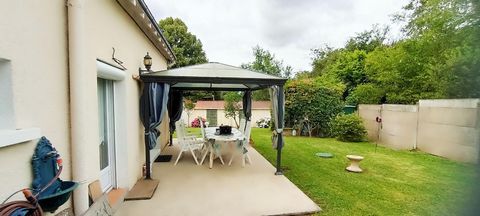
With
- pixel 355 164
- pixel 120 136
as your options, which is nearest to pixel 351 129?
pixel 355 164

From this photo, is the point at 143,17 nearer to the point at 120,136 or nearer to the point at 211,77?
the point at 211,77

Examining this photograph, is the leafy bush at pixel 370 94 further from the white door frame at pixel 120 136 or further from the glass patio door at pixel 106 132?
the glass patio door at pixel 106 132

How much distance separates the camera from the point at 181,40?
26531 millimetres

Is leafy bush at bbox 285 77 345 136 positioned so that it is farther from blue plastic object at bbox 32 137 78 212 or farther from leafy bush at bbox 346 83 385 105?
blue plastic object at bbox 32 137 78 212

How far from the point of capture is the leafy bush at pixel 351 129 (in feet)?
38.8

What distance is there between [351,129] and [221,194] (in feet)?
29.2

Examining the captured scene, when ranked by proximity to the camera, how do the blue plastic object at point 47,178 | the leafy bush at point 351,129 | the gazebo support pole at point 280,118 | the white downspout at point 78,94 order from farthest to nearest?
the leafy bush at point 351,129 → the gazebo support pole at point 280,118 → the white downspout at point 78,94 → the blue plastic object at point 47,178

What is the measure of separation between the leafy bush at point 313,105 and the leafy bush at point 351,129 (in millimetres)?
1217

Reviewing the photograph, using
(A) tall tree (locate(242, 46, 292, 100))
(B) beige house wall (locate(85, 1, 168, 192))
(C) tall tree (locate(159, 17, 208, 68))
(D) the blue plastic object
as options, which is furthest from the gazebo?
(A) tall tree (locate(242, 46, 292, 100))

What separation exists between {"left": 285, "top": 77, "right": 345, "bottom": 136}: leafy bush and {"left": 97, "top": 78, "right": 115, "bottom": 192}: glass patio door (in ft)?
33.6

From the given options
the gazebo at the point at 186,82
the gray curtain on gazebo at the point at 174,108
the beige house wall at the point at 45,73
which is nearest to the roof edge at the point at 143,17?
the beige house wall at the point at 45,73

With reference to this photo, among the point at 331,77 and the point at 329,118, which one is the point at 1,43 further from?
the point at 331,77

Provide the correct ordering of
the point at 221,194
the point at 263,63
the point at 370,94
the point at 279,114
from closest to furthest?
1. the point at 221,194
2. the point at 279,114
3. the point at 370,94
4. the point at 263,63

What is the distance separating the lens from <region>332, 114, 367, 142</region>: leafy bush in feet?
38.8
